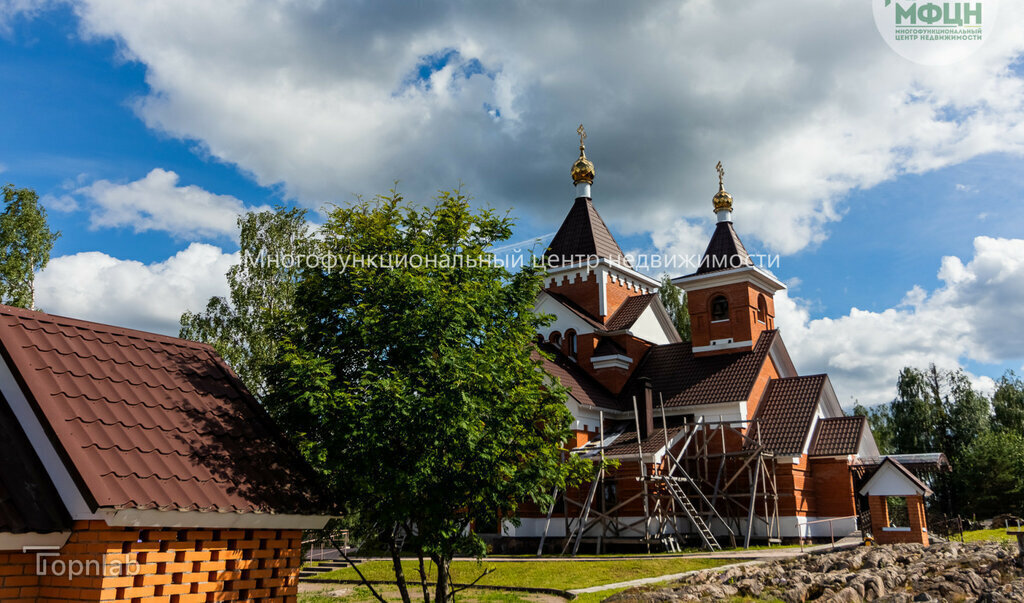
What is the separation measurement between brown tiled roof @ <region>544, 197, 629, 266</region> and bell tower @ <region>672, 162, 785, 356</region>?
3031mm

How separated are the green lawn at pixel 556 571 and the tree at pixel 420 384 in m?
5.68

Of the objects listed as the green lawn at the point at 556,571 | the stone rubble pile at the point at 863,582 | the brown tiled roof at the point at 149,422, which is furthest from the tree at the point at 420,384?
the green lawn at the point at 556,571

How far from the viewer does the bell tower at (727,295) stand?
83.7 ft

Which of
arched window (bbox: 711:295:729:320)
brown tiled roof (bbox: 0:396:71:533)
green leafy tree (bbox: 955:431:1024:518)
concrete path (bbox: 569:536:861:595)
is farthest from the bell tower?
brown tiled roof (bbox: 0:396:71:533)

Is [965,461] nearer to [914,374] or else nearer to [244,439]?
[914,374]

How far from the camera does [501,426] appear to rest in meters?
7.78

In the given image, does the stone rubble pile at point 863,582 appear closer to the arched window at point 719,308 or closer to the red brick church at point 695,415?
the red brick church at point 695,415

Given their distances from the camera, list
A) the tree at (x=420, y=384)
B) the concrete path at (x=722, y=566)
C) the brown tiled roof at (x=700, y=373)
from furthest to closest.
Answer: the brown tiled roof at (x=700, y=373)
the concrete path at (x=722, y=566)
the tree at (x=420, y=384)

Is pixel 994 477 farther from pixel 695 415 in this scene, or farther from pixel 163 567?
pixel 163 567

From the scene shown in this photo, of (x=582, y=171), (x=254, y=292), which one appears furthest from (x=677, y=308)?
(x=254, y=292)

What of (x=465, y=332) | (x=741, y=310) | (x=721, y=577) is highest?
(x=741, y=310)

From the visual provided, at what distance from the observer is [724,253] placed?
26.7 metres

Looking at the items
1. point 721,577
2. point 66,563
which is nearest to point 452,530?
point 66,563

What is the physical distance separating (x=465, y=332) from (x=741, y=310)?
19444 millimetres
